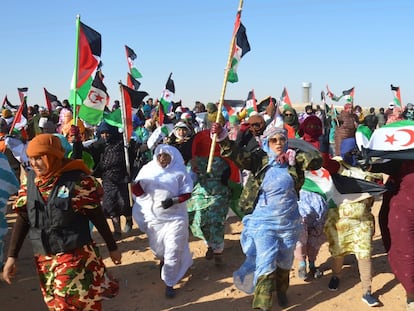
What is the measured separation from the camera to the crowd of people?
306 centimetres

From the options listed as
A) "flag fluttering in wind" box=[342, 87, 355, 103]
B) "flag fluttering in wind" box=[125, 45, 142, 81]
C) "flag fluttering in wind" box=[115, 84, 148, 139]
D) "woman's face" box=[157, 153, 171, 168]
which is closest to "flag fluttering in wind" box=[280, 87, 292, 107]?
"flag fluttering in wind" box=[342, 87, 355, 103]

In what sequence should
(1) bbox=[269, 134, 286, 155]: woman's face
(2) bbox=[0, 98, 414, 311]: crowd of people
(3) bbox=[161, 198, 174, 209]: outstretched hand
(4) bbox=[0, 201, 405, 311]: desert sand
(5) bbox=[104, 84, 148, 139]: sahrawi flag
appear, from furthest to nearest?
(5) bbox=[104, 84, 148, 139]: sahrawi flag → (3) bbox=[161, 198, 174, 209]: outstretched hand → (4) bbox=[0, 201, 405, 311]: desert sand → (1) bbox=[269, 134, 286, 155]: woman's face → (2) bbox=[0, 98, 414, 311]: crowd of people

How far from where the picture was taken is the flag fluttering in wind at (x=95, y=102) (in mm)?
6675

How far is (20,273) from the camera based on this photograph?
5.59 meters

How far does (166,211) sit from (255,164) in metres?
1.28

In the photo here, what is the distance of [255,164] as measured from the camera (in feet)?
13.4

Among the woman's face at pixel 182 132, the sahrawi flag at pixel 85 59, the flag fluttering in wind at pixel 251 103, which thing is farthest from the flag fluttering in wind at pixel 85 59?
the flag fluttering in wind at pixel 251 103

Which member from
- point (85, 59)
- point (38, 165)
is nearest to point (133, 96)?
point (85, 59)

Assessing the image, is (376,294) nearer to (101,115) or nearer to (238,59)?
(238,59)

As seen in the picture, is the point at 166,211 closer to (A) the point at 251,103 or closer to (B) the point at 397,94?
(A) the point at 251,103

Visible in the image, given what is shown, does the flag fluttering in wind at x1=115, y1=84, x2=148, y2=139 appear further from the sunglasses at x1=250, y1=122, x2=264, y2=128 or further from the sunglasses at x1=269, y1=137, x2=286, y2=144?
the sunglasses at x1=269, y1=137, x2=286, y2=144

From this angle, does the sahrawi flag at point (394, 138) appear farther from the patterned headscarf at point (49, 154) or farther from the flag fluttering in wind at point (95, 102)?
the flag fluttering in wind at point (95, 102)

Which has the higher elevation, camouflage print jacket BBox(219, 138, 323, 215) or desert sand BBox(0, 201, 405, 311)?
camouflage print jacket BBox(219, 138, 323, 215)

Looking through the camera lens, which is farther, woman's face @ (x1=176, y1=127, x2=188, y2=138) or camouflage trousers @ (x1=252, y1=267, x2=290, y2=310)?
woman's face @ (x1=176, y1=127, x2=188, y2=138)
